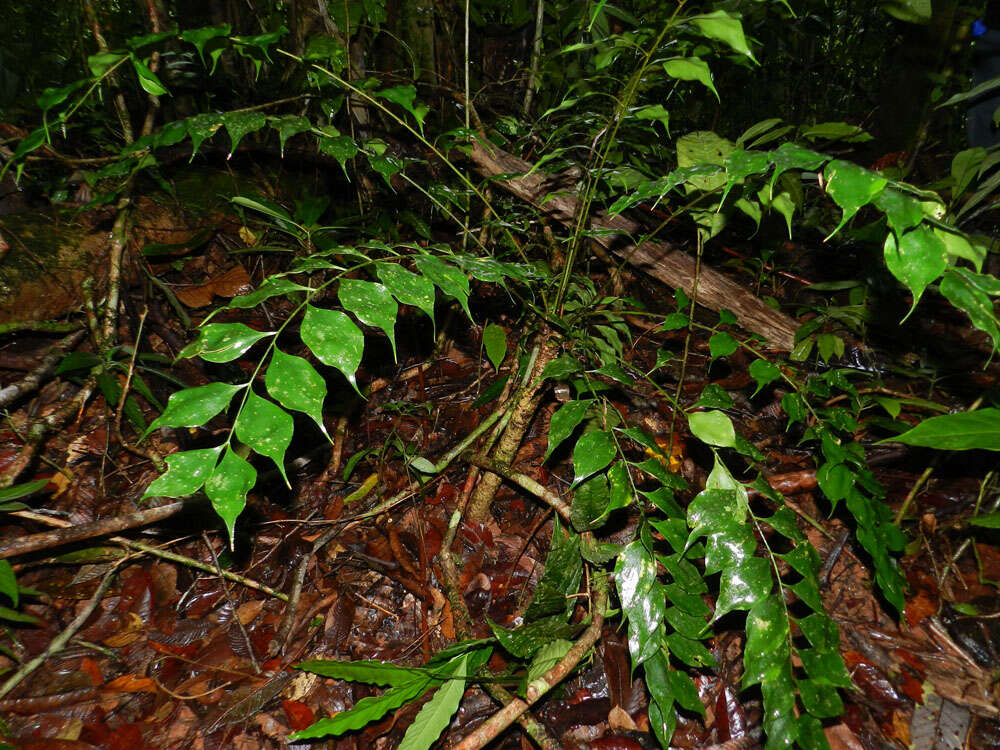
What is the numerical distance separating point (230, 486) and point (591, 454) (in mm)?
741

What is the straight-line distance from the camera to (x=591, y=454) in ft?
3.72

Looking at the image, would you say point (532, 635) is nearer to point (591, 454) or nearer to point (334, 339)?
point (591, 454)

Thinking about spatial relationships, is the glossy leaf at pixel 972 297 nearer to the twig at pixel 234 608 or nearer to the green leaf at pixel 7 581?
the twig at pixel 234 608

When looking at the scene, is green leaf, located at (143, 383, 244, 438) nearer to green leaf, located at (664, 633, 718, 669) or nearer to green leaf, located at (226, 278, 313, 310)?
green leaf, located at (226, 278, 313, 310)

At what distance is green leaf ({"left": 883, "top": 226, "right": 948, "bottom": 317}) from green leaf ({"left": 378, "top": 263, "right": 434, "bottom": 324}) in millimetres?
786

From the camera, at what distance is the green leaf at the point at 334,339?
86 centimetres

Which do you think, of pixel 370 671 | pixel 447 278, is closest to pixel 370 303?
pixel 447 278

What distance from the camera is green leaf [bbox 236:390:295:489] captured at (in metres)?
0.80

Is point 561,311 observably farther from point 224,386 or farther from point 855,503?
point 224,386

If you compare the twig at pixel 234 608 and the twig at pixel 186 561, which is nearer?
the twig at pixel 234 608

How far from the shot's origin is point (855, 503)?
1277 millimetres

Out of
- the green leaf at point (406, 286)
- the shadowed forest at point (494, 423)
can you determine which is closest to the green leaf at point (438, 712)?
the shadowed forest at point (494, 423)

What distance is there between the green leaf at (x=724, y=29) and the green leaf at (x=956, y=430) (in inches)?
33.8

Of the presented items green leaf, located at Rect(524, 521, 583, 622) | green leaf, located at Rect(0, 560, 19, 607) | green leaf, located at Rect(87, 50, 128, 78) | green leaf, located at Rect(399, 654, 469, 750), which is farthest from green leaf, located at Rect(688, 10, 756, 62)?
green leaf, located at Rect(0, 560, 19, 607)
